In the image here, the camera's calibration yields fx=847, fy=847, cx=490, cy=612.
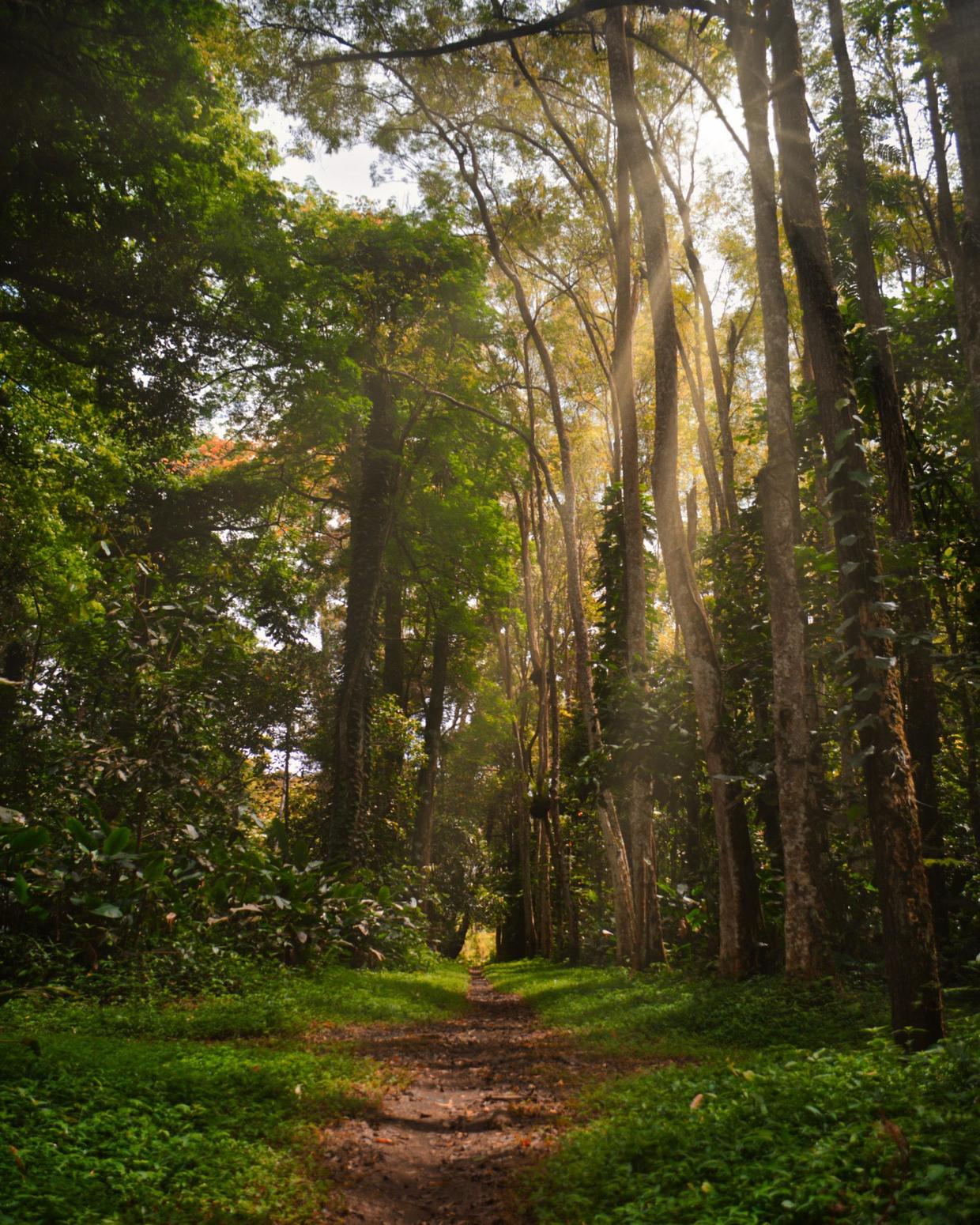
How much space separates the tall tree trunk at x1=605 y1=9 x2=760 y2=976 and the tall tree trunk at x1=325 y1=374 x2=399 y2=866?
6.72 metres

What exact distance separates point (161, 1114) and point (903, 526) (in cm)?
701

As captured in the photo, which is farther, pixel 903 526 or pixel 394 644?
pixel 394 644

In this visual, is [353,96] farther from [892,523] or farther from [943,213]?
[892,523]

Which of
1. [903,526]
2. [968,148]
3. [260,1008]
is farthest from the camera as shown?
[260,1008]

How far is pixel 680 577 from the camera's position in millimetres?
9781

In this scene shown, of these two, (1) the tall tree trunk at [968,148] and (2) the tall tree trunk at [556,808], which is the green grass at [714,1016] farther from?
(2) the tall tree trunk at [556,808]

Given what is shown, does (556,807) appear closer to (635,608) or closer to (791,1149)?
(635,608)

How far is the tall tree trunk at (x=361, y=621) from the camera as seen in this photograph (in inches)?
565

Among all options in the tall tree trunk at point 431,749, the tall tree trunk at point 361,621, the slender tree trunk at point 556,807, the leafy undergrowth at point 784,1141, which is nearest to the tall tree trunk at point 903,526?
the leafy undergrowth at point 784,1141

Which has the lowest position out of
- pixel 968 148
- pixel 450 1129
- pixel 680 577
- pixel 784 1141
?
pixel 450 1129

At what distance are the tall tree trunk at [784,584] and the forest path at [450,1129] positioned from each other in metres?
2.53

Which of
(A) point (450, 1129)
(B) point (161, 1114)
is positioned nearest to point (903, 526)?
(A) point (450, 1129)

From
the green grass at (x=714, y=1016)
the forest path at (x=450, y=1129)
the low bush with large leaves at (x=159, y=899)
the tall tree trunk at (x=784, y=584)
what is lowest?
the forest path at (x=450, y=1129)

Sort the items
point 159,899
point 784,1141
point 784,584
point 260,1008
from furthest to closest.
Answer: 1. point 159,899
2. point 784,584
3. point 260,1008
4. point 784,1141
